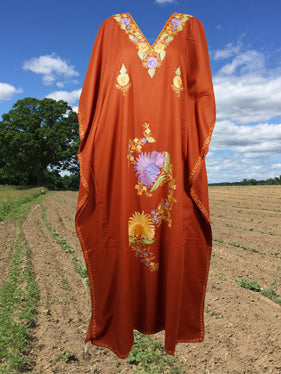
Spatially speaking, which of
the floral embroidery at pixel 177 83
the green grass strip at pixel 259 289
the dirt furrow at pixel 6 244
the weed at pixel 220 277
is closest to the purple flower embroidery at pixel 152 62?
the floral embroidery at pixel 177 83

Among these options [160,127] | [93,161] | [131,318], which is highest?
[160,127]

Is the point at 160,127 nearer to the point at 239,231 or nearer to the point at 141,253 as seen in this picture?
the point at 141,253

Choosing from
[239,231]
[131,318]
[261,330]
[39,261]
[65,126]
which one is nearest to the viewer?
[131,318]

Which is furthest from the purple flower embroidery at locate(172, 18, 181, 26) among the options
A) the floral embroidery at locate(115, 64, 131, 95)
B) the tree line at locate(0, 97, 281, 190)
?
the tree line at locate(0, 97, 281, 190)

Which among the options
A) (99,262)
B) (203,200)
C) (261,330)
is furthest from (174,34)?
(261,330)

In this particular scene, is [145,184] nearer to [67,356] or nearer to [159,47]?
[159,47]

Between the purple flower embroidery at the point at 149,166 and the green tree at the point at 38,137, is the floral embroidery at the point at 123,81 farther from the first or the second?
the green tree at the point at 38,137

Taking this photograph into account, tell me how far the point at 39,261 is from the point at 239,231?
6069mm

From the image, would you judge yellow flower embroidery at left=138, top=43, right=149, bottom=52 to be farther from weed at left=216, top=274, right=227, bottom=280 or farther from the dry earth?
weed at left=216, top=274, right=227, bottom=280

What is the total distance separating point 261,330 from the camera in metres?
3.39

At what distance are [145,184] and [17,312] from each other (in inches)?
111

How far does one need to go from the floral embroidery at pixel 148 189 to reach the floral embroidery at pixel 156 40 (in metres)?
0.55

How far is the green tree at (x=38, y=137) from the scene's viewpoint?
29734mm

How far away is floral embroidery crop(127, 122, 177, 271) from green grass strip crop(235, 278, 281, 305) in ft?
9.34
